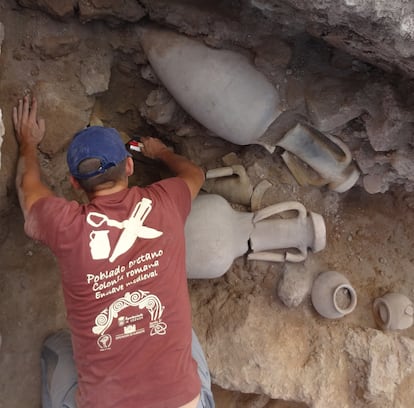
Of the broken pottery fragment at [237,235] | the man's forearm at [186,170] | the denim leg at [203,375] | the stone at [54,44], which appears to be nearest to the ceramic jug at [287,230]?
the broken pottery fragment at [237,235]

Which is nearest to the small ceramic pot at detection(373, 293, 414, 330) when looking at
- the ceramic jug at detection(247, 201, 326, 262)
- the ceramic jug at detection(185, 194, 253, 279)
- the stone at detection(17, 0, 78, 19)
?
the ceramic jug at detection(247, 201, 326, 262)

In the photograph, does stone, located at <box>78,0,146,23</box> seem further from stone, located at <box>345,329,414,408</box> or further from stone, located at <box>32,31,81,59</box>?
stone, located at <box>345,329,414,408</box>

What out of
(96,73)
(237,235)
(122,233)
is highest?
(96,73)

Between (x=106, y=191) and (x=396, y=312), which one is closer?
(x=106, y=191)

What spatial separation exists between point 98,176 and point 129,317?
1.24 feet

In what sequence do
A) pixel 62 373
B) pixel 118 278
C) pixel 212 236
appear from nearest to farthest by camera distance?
pixel 118 278
pixel 62 373
pixel 212 236

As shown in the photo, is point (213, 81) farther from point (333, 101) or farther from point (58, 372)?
point (58, 372)

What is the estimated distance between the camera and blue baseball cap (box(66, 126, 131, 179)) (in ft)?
4.32

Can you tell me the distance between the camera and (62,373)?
1.57m

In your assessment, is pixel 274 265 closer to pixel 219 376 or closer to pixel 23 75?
pixel 219 376

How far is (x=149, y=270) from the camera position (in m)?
1.32

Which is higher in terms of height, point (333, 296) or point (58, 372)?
point (333, 296)

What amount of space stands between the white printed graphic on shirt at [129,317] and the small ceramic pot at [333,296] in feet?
2.32

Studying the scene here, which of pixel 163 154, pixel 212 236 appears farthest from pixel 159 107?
pixel 212 236
